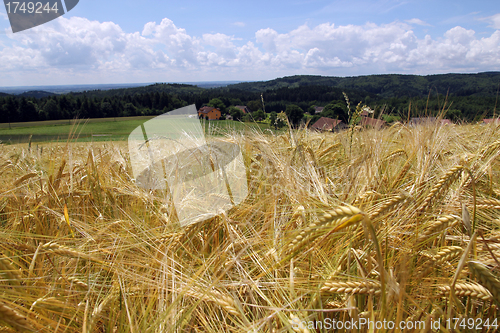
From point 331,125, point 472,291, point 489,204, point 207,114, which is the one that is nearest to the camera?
point 472,291

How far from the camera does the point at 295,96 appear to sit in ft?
107

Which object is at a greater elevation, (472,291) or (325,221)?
(325,221)

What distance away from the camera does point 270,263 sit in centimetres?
101

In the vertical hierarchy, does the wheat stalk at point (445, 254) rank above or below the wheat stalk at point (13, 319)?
below

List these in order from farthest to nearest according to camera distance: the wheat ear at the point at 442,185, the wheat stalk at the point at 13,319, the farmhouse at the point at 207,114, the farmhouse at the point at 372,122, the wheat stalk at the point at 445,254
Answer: the farmhouse at the point at 372,122, the farmhouse at the point at 207,114, the wheat ear at the point at 442,185, the wheat stalk at the point at 445,254, the wheat stalk at the point at 13,319

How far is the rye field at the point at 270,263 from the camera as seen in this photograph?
0.73 m

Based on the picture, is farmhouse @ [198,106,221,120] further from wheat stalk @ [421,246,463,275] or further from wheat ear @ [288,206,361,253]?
wheat stalk @ [421,246,463,275]

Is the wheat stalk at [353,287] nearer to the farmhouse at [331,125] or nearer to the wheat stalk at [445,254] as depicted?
the wheat stalk at [445,254]

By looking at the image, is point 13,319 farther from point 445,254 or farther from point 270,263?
point 445,254

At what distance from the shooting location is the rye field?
726mm

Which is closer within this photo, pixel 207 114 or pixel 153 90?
pixel 207 114

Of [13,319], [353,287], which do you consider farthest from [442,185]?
[13,319]

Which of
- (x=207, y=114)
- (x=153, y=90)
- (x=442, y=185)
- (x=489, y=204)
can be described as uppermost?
(x=153, y=90)

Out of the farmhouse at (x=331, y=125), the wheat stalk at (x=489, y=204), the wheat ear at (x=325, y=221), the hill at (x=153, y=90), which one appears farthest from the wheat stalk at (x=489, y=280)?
the hill at (x=153, y=90)
